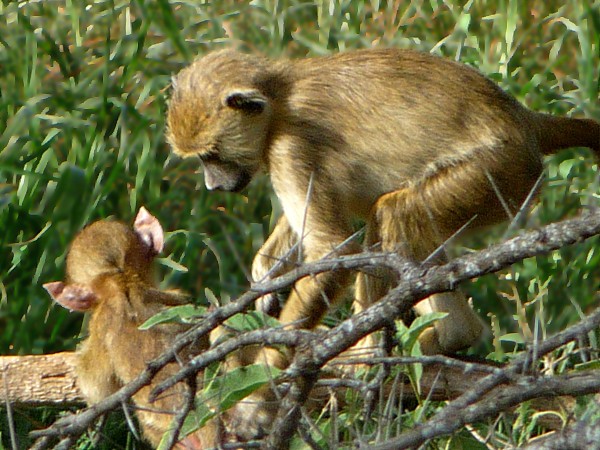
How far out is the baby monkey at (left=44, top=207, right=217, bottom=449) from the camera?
4.97 metres

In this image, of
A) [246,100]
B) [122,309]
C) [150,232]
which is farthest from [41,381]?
[246,100]

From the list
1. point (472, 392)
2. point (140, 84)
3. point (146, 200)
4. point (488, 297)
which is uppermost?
point (472, 392)

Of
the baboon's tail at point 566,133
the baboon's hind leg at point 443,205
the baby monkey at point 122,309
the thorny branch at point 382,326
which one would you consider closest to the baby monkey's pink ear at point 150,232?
the baby monkey at point 122,309

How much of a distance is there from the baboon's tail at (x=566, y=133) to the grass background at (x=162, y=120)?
1.43 feet

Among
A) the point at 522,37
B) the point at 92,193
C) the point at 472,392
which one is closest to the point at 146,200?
the point at 92,193

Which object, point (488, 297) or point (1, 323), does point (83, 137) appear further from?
point (488, 297)

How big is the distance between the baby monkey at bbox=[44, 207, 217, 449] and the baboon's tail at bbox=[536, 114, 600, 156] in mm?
1994

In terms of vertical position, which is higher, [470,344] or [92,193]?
[92,193]

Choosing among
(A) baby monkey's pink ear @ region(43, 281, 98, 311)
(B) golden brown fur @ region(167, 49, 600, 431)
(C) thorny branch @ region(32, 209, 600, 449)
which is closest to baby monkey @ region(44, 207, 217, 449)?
(A) baby monkey's pink ear @ region(43, 281, 98, 311)

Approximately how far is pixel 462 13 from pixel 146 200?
2.35 meters

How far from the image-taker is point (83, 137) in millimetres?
6621

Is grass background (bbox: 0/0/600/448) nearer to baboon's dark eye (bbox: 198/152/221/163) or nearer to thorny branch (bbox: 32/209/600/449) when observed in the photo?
baboon's dark eye (bbox: 198/152/221/163)

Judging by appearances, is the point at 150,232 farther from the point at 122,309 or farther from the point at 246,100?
the point at 246,100

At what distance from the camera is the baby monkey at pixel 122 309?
16.3ft
